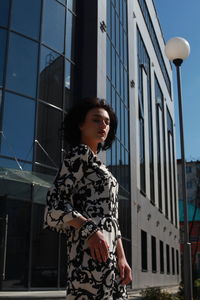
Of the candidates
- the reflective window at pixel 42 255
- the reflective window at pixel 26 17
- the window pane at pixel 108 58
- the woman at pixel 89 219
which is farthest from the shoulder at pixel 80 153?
the window pane at pixel 108 58

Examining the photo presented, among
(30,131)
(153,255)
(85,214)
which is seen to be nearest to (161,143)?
(153,255)

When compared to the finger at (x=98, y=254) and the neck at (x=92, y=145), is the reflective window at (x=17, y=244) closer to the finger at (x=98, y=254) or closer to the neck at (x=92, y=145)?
the neck at (x=92, y=145)

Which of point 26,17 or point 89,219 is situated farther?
point 26,17

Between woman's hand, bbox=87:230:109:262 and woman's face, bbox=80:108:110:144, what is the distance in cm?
61

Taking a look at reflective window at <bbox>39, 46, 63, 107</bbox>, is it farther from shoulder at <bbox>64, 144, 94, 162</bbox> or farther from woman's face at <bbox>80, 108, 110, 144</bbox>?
shoulder at <bbox>64, 144, 94, 162</bbox>

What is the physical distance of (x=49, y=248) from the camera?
43.3 ft

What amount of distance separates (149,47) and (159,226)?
12.3m

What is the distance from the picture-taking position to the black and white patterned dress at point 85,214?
2.09m

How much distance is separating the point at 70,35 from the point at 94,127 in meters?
14.2

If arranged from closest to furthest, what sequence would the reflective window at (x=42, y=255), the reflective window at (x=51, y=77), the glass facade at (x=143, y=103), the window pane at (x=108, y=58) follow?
1. the reflective window at (x=42, y=255)
2. the reflective window at (x=51, y=77)
3. the window pane at (x=108, y=58)
4. the glass facade at (x=143, y=103)

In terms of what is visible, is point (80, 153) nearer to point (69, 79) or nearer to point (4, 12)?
point (4, 12)

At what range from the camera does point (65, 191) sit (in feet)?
7.20

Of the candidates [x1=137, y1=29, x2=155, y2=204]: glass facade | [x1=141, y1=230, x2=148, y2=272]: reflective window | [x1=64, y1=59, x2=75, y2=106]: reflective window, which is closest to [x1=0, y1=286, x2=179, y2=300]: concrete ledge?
[x1=64, y1=59, x2=75, y2=106]: reflective window

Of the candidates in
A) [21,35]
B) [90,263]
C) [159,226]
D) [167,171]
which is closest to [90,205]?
[90,263]
